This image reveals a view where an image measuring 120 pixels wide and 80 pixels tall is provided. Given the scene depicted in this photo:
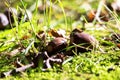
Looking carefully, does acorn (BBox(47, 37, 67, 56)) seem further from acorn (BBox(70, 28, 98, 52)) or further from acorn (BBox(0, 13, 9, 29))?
acorn (BBox(0, 13, 9, 29))

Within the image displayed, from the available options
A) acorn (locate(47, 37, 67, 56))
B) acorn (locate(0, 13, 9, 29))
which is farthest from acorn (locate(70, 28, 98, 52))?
acorn (locate(0, 13, 9, 29))

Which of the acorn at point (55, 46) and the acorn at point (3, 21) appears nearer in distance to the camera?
the acorn at point (55, 46)

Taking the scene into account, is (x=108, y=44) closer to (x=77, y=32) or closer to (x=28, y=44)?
(x=77, y=32)

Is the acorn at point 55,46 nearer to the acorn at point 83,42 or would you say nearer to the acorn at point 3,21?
the acorn at point 83,42

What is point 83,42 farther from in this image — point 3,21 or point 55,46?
point 3,21

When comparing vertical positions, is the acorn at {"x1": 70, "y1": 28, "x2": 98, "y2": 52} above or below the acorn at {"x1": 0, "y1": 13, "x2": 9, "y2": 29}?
below

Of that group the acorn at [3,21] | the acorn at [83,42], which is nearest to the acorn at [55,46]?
the acorn at [83,42]

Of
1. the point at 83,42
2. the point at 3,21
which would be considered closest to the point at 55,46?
the point at 83,42

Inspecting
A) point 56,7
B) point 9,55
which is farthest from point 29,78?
point 56,7
